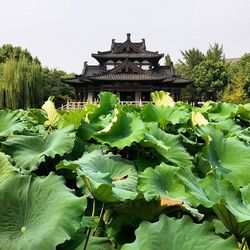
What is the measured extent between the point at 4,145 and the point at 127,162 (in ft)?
1.12

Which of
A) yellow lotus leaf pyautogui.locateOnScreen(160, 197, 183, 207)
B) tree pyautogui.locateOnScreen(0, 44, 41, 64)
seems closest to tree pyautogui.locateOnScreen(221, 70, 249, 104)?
tree pyautogui.locateOnScreen(0, 44, 41, 64)

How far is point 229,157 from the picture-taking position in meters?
1.09

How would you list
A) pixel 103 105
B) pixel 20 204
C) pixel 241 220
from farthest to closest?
1. pixel 103 105
2. pixel 20 204
3. pixel 241 220

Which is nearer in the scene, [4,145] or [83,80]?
[4,145]

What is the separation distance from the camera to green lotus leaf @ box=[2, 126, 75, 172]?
3.01 ft

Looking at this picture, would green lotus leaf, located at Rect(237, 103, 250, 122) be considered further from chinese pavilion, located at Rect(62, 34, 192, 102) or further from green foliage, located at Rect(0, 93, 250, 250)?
chinese pavilion, located at Rect(62, 34, 192, 102)

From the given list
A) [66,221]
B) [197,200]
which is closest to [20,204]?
[66,221]

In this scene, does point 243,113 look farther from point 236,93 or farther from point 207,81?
point 207,81

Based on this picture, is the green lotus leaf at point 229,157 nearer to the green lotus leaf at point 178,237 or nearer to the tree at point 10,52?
the green lotus leaf at point 178,237

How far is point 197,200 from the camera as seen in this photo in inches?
25.1

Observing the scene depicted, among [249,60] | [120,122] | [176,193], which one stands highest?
[249,60]

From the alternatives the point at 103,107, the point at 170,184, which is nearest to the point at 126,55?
the point at 103,107

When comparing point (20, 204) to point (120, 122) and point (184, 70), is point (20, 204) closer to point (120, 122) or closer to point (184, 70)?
point (120, 122)

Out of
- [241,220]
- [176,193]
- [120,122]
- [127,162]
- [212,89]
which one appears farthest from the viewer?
[212,89]
